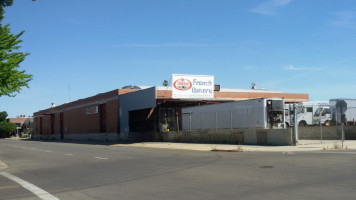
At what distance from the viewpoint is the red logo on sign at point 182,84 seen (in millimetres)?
40525

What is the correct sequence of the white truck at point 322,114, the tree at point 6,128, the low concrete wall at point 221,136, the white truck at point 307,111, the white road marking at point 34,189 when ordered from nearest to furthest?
the white road marking at point 34,189, the low concrete wall at point 221,136, the white truck at point 322,114, the white truck at point 307,111, the tree at point 6,128

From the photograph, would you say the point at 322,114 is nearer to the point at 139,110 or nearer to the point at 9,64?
the point at 139,110

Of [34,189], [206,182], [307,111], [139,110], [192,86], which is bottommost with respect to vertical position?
[34,189]

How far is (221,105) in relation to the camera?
34375 millimetres

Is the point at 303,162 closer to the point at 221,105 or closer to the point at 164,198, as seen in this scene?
the point at 164,198

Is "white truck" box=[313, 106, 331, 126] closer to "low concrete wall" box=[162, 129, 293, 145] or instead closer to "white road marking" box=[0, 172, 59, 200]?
"low concrete wall" box=[162, 129, 293, 145]

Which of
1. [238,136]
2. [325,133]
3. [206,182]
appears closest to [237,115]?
[238,136]

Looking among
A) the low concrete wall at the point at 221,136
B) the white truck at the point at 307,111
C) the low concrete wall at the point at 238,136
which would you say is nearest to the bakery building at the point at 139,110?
the low concrete wall at the point at 221,136

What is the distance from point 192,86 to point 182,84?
1205 millimetres

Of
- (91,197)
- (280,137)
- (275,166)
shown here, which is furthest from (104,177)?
(280,137)

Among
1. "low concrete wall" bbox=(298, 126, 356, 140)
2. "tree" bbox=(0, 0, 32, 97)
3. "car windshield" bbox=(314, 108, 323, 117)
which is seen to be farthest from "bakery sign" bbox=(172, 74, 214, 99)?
"tree" bbox=(0, 0, 32, 97)

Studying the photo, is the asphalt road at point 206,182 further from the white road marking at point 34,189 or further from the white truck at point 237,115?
the white truck at point 237,115

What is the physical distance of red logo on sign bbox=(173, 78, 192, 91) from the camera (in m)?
40.5

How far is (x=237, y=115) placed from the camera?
32.6 metres
